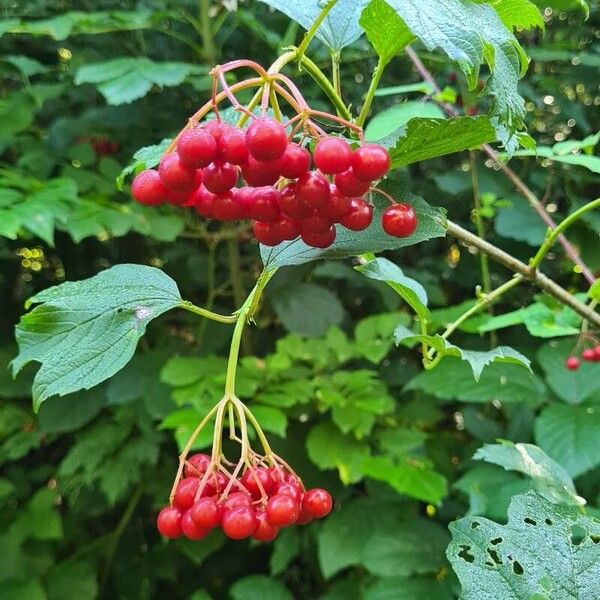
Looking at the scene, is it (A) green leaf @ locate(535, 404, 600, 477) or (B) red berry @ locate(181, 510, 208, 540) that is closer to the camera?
(B) red berry @ locate(181, 510, 208, 540)

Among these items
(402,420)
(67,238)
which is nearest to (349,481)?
(402,420)

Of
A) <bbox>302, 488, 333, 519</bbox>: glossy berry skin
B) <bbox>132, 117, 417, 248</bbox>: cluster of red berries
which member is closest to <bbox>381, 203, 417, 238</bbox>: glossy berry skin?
<bbox>132, 117, 417, 248</bbox>: cluster of red berries

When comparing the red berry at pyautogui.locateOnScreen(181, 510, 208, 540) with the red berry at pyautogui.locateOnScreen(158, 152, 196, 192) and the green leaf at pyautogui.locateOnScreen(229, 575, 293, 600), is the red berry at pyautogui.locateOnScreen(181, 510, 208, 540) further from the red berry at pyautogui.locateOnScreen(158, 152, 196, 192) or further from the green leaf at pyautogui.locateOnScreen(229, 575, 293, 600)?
the green leaf at pyautogui.locateOnScreen(229, 575, 293, 600)

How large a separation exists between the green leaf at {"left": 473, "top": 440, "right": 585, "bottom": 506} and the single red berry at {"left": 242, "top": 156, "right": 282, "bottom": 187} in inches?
13.3

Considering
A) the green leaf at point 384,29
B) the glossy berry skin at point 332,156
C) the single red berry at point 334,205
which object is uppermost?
the green leaf at point 384,29

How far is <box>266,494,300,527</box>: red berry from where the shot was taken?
0.44 meters

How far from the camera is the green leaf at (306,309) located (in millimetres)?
1242

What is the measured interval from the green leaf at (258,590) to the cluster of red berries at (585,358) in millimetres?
624

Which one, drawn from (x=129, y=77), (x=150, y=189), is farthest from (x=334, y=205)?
(x=129, y=77)

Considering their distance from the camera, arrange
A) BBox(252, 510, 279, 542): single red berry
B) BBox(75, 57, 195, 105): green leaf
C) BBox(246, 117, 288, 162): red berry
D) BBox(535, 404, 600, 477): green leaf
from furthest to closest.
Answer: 1. BBox(75, 57, 195, 105): green leaf
2. BBox(535, 404, 600, 477): green leaf
3. BBox(252, 510, 279, 542): single red berry
4. BBox(246, 117, 288, 162): red berry

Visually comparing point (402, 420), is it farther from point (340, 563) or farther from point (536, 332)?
point (536, 332)

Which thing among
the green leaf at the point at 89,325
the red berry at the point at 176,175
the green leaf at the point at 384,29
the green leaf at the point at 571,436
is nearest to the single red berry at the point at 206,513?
the green leaf at the point at 89,325

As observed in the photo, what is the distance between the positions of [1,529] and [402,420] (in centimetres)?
83

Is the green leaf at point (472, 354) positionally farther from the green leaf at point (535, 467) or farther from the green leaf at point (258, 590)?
the green leaf at point (258, 590)
